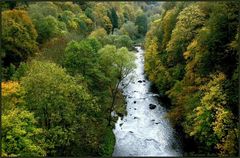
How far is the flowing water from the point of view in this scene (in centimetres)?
5031

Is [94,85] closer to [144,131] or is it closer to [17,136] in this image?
[144,131]

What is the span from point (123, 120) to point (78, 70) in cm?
1370

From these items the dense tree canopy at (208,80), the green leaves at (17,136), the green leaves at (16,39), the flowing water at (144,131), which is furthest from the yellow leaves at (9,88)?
the dense tree canopy at (208,80)

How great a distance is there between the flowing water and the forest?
4.89 feet

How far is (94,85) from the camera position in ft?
181

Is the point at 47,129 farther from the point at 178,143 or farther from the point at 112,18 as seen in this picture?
the point at 112,18

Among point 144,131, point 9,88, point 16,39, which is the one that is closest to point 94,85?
point 144,131

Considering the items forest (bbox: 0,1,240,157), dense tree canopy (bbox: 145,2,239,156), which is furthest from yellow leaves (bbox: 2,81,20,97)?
dense tree canopy (bbox: 145,2,239,156)

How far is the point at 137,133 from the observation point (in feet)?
183

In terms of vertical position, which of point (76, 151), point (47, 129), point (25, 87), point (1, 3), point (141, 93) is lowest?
point (141, 93)

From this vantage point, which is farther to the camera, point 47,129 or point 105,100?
point 105,100

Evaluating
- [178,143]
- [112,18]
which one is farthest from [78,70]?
[112,18]

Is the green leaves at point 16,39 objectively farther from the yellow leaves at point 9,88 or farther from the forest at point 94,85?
the yellow leaves at point 9,88

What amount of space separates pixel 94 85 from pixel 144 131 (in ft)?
35.2
